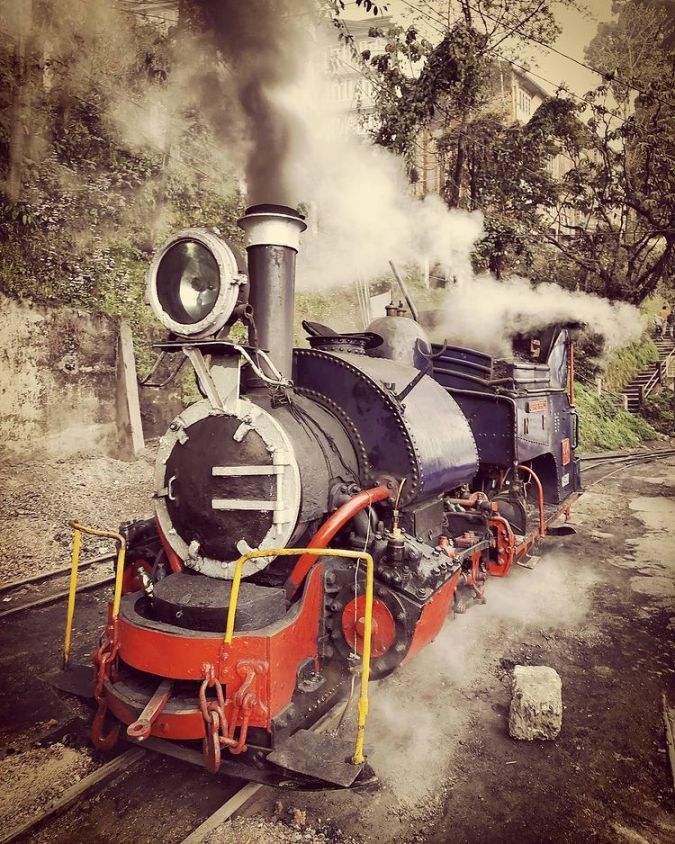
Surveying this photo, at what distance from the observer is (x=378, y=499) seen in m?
3.56

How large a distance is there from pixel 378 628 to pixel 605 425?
17122mm

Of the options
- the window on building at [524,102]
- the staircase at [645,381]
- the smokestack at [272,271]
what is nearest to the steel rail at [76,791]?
the smokestack at [272,271]

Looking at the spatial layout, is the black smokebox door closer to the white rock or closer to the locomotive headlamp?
the locomotive headlamp

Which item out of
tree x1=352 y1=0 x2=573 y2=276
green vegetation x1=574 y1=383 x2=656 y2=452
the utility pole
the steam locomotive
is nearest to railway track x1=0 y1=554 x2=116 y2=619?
the steam locomotive

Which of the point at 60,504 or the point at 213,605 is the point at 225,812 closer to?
the point at 213,605

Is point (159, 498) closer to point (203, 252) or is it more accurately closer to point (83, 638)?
point (203, 252)

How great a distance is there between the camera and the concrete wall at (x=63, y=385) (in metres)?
8.67

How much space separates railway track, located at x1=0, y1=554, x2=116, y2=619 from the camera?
18.7 feet

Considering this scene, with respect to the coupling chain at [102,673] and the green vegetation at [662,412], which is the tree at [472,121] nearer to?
the green vegetation at [662,412]

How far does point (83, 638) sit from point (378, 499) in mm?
3121

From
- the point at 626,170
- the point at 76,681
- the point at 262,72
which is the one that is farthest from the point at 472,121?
the point at 76,681

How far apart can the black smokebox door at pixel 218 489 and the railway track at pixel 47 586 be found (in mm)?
3192

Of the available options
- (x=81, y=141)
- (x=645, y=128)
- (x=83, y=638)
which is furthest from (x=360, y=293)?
(x=83, y=638)

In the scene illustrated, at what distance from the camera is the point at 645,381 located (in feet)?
73.3
